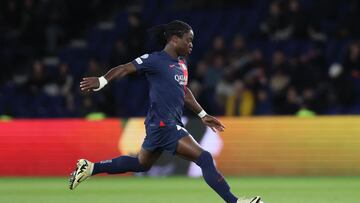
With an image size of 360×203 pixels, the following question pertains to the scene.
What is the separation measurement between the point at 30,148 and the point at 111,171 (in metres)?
6.92

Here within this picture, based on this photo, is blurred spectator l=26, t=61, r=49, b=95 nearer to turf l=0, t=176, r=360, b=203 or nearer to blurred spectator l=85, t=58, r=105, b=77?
blurred spectator l=85, t=58, r=105, b=77

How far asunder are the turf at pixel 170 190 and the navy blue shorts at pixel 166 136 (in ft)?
5.68

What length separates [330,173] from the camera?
639 inches

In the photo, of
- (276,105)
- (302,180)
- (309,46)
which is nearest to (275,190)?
(302,180)

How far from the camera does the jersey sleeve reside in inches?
370

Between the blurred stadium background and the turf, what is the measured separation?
27 millimetres

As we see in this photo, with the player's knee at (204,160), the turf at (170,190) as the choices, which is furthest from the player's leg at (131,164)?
the turf at (170,190)

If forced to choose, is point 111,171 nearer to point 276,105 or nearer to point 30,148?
point 30,148

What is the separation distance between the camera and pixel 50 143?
16922mm

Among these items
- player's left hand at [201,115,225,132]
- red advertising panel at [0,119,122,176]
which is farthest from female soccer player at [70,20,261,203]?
red advertising panel at [0,119,122,176]

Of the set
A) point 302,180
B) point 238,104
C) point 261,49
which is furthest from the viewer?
point 261,49

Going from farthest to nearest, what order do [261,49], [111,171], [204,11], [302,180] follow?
[204,11]
[261,49]
[302,180]
[111,171]

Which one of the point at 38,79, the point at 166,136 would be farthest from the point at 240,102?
the point at 166,136

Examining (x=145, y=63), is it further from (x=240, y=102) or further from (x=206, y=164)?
(x=240, y=102)
